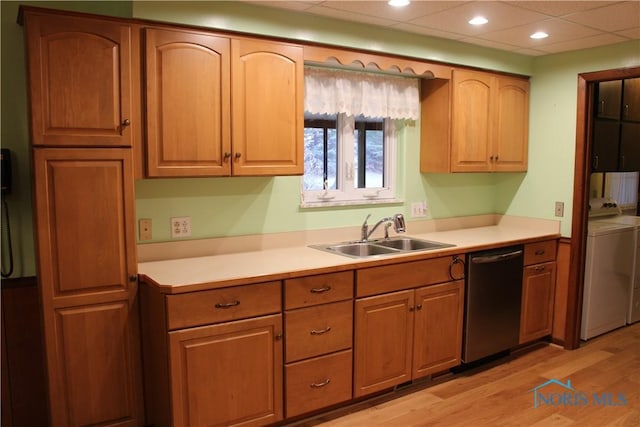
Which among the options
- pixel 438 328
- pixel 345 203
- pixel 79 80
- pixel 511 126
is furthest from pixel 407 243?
pixel 79 80

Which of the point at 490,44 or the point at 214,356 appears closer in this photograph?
the point at 214,356

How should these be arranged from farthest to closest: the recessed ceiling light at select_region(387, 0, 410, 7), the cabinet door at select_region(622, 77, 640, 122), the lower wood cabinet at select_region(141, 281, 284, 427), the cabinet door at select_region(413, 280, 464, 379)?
1. the cabinet door at select_region(622, 77, 640, 122)
2. the cabinet door at select_region(413, 280, 464, 379)
3. the recessed ceiling light at select_region(387, 0, 410, 7)
4. the lower wood cabinet at select_region(141, 281, 284, 427)

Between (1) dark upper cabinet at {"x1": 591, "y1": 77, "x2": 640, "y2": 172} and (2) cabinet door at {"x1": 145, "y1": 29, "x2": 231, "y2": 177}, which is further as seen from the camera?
(1) dark upper cabinet at {"x1": 591, "y1": 77, "x2": 640, "y2": 172}

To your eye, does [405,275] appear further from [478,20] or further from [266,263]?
[478,20]

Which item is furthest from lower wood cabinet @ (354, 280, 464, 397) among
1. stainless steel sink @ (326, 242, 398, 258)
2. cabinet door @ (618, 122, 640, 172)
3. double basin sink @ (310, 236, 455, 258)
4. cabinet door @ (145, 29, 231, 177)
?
cabinet door @ (618, 122, 640, 172)

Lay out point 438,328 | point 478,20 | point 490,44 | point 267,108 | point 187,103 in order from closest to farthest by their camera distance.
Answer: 1. point 187,103
2. point 267,108
3. point 478,20
4. point 438,328
5. point 490,44

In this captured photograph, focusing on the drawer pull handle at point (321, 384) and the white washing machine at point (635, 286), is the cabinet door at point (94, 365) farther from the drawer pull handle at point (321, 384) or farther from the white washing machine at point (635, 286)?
the white washing machine at point (635, 286)

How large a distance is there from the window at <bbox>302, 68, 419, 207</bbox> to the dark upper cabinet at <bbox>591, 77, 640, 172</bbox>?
4.72ft

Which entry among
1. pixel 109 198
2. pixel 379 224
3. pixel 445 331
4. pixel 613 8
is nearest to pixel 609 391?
pixel 445 331

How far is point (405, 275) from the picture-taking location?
302cm

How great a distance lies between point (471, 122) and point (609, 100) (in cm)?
116

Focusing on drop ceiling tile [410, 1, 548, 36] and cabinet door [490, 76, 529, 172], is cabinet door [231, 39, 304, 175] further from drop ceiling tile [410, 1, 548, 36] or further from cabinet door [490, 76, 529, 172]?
cabinet door [490, 76, 529, 172]

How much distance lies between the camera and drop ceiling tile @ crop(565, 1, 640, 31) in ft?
9.07

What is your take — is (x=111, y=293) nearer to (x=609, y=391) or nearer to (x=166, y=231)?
(x=166, y=231)
